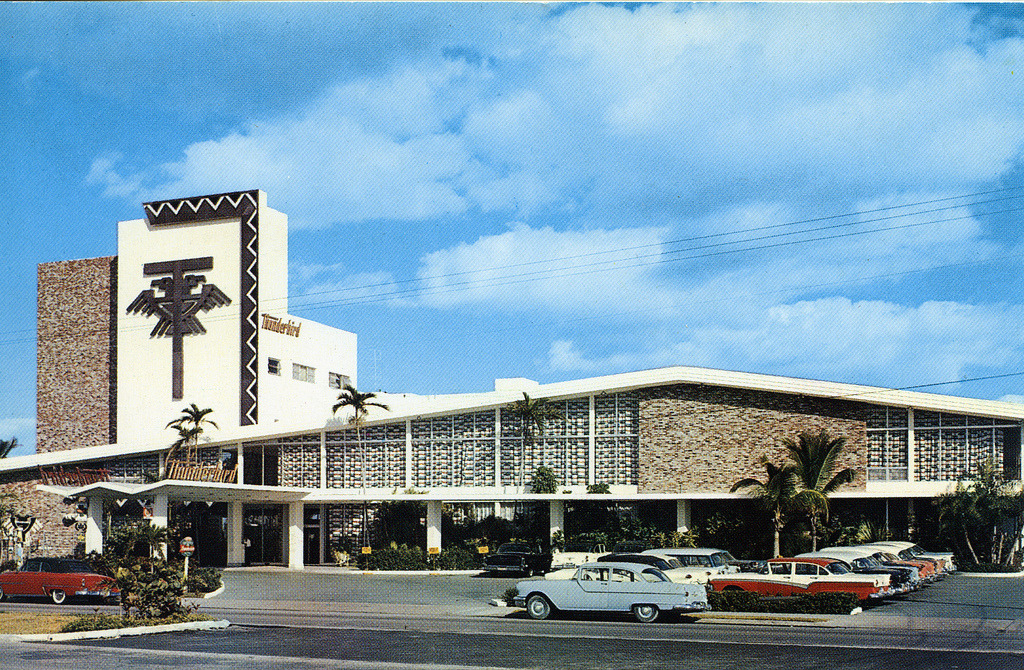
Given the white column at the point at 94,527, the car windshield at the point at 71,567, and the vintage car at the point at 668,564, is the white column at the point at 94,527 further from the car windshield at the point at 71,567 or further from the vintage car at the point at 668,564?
the vintage car at the point at 668,564

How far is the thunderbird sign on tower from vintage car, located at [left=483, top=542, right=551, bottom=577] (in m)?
23.3

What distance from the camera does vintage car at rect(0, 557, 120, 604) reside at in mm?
32562

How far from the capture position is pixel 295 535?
50.2 m

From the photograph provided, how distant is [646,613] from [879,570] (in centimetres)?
865

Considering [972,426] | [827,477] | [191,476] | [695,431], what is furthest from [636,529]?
[191,476]

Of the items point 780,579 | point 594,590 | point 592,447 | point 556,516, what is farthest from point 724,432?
point 594,590

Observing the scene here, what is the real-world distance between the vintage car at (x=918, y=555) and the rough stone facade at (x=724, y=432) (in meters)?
4.79

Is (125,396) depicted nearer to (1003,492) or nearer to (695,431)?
(695,431)

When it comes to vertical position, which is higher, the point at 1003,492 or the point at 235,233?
the point at 235,233

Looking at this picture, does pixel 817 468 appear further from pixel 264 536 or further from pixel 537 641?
pixel 264 536

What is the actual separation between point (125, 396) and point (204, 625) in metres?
37.6

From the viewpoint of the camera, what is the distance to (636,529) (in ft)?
148

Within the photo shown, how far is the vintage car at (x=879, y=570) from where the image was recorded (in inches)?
1214

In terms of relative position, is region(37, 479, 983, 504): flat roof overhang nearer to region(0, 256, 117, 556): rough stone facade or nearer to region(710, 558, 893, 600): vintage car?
region(710, 558, 893, 600): vintage car
